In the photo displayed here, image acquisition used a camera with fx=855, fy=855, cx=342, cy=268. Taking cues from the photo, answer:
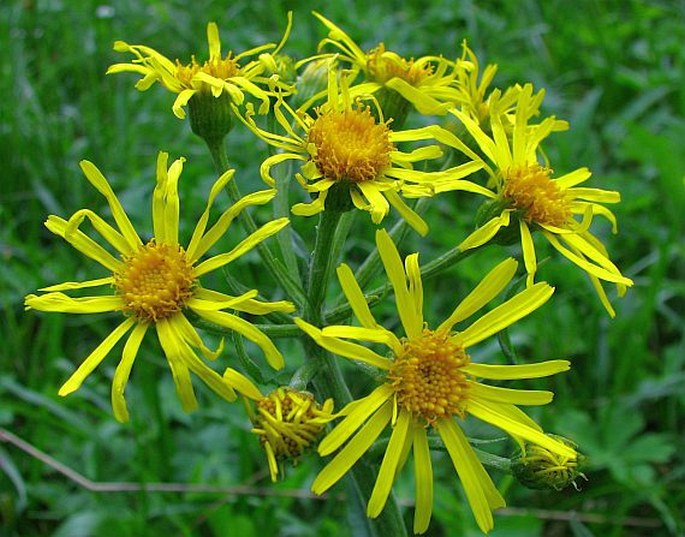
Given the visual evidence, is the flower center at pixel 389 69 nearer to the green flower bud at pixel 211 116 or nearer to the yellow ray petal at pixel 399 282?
the green flower bud at pixel 211 116

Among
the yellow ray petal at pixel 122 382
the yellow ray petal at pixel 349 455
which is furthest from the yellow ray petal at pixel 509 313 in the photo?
the yellow ray petal at pixel 122 382

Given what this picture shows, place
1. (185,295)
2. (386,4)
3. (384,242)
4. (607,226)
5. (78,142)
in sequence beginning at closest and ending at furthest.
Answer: (384,242) → (185,295) → (607,226) → (78,142) → (386,4)

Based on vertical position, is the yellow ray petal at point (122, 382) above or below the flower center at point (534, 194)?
below

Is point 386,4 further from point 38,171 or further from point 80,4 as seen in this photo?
point 38,171

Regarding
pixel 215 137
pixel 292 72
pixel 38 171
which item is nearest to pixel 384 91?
pixel 292 72

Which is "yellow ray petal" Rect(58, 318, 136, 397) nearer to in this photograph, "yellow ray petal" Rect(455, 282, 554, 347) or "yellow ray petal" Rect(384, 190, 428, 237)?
"yellow ray petal" Rect(384, 190, 428, 237)

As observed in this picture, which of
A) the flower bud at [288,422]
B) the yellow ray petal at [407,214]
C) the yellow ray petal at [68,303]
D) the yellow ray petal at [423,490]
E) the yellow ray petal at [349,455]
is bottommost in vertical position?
the yellow ray petal at [423,490]

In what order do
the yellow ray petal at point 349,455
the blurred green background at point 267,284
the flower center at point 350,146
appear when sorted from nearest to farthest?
the yellow ray petal at point 349,455 → the flower center at point 350,146 → the blurred green background at point 267,284
